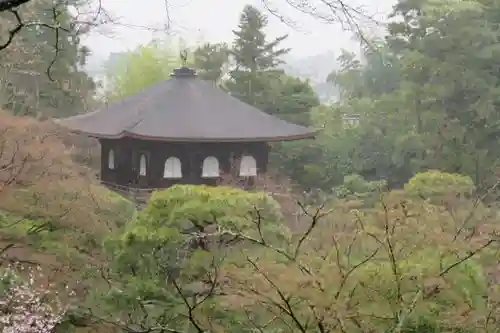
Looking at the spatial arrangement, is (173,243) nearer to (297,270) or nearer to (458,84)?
(297,270)

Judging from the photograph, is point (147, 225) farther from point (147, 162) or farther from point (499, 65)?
point (499, 65)

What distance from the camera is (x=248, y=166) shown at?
15.4m

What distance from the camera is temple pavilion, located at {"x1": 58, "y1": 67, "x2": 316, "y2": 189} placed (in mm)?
14461

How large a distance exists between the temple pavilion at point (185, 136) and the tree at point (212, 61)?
7213 mm

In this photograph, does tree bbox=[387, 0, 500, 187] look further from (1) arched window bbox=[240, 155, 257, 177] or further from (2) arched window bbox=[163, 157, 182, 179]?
(2) arched window bbox=[163, 157, 182, 179]

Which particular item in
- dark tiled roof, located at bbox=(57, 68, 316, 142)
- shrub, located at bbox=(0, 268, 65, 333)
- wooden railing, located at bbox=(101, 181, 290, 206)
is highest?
dark tiled roof, located at bbox=(57, 68, 316, 142)

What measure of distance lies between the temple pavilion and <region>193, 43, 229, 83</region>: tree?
7.21m

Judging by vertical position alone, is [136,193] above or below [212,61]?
below

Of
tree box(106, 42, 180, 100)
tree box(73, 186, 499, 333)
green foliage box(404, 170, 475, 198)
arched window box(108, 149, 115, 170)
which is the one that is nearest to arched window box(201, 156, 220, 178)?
arched window box(108, 149, 115, 170)

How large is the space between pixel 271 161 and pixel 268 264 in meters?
14.6

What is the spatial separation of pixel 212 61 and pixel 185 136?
9.68 metres

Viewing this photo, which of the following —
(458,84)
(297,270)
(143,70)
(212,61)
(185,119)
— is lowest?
(297,270)

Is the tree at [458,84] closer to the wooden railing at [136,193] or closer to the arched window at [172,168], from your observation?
the arched window at [172,168]

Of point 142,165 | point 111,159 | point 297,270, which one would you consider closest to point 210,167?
point 142,165
